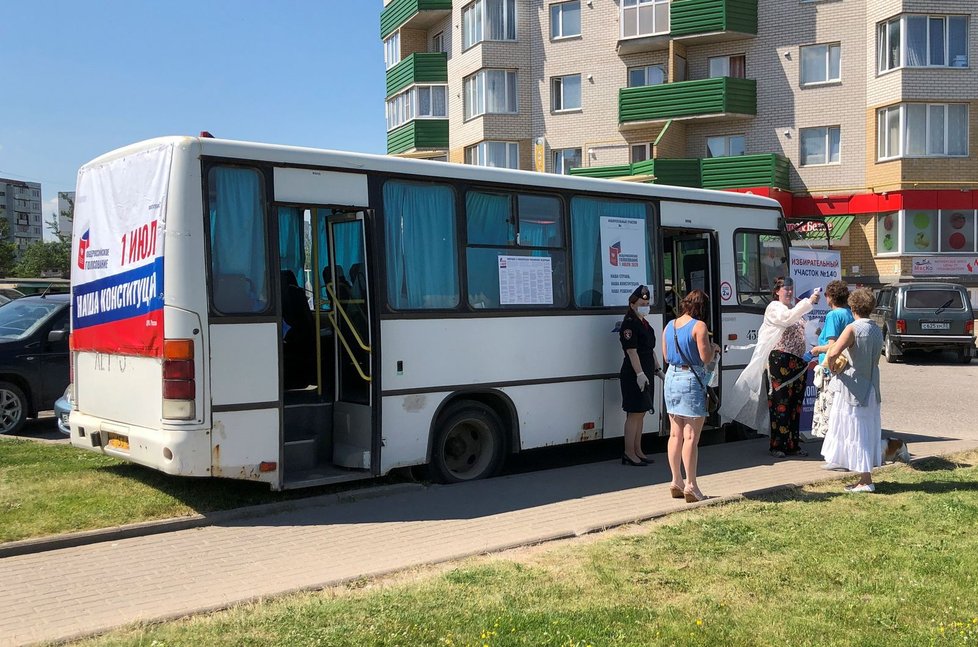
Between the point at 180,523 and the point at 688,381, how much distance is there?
→ 14.1 ft

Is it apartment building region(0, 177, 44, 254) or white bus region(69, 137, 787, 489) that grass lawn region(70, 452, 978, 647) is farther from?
apartment building region(0, 177, 44, 254)

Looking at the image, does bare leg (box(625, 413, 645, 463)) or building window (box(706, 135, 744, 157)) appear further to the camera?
building window (box(706, 135, 744, 157))

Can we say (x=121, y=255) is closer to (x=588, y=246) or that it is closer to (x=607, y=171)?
(x=588, y=246)

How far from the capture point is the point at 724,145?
3700cm

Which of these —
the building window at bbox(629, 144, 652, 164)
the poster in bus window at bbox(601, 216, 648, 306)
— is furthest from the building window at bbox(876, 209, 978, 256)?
the poster in bus window at bbox(601, 216, 648, 306)

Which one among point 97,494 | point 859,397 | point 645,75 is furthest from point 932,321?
point 97,494

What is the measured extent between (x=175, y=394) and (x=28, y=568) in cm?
155

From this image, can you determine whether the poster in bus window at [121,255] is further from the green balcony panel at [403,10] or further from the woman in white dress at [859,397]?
the green balcony panel at [403,10]

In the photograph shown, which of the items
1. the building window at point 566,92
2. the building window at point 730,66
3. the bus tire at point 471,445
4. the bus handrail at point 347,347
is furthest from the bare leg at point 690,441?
the building window at point 566,92

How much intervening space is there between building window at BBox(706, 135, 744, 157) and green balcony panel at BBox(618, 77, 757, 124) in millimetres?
1249

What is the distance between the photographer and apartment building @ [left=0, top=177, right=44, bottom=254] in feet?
562

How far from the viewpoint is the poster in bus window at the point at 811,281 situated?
11438mm

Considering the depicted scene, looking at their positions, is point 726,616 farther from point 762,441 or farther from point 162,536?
point 762,441

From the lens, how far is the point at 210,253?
7.28m
